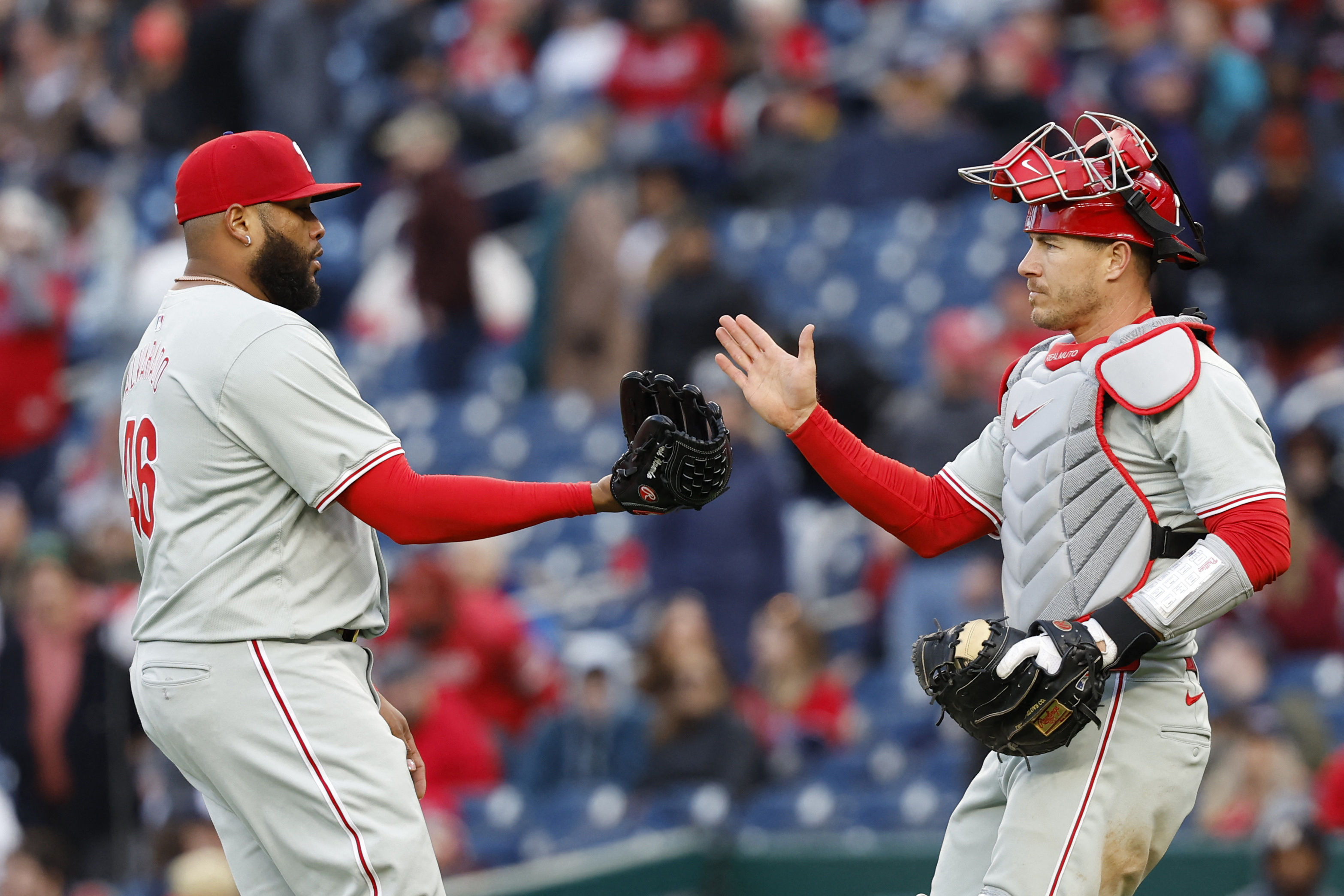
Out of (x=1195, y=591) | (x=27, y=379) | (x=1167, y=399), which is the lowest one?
(x=27, y=379)

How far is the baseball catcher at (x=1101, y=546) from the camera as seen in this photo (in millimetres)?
3494

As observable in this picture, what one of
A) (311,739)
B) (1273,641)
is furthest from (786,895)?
(311,739)

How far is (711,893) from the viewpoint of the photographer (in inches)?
278

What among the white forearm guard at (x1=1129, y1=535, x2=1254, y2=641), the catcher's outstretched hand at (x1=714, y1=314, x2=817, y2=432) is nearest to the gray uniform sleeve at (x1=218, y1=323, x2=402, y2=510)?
the catcher's outstretched hand at (x1=714, y1=314, x2=817, y2=432)

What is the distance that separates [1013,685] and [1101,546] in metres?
0.36

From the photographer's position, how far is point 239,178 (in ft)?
12.3

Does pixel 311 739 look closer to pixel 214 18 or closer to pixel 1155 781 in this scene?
pixel 1155 781

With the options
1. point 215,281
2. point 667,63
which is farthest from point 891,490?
point 667,63

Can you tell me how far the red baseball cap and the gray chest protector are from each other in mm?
1480

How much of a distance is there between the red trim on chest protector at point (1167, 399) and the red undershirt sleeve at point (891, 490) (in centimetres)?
56

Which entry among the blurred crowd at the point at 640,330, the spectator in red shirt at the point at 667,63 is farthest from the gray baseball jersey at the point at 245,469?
the spectator in red shirt at the point at 667,63

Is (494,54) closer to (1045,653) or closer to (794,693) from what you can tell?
(794,693)

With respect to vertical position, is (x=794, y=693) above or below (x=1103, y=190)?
below

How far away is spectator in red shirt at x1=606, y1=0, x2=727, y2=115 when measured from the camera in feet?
39.4
